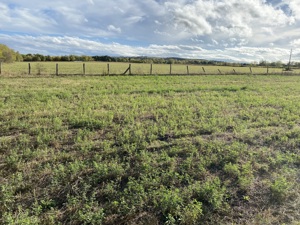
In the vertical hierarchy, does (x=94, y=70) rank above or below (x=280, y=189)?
above

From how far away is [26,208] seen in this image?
3217 mm

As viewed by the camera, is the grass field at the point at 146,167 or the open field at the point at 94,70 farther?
the open field at the point at 94,70

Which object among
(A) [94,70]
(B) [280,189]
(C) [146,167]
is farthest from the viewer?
(A) [94,70]

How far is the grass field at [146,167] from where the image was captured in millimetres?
3201

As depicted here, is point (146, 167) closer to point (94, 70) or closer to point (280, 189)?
point (280, 189)

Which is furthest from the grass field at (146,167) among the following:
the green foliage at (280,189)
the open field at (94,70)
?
the open field at (94,70)

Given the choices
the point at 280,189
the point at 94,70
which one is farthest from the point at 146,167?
the point at 94,70

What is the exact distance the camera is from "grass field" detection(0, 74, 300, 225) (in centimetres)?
320

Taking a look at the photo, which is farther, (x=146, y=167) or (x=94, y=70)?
(x=94, y=70)

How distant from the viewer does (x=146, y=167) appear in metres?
4.26

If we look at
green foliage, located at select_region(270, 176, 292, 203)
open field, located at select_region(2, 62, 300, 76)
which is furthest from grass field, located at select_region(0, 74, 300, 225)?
open field, located at select_region(2, 62, 300, 76)

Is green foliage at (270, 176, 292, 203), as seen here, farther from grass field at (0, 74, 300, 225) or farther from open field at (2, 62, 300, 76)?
open field at (2, 62, 300, 76)

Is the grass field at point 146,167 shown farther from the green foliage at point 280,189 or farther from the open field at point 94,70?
the open field at point 94,70

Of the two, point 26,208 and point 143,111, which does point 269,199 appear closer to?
point 26,208
